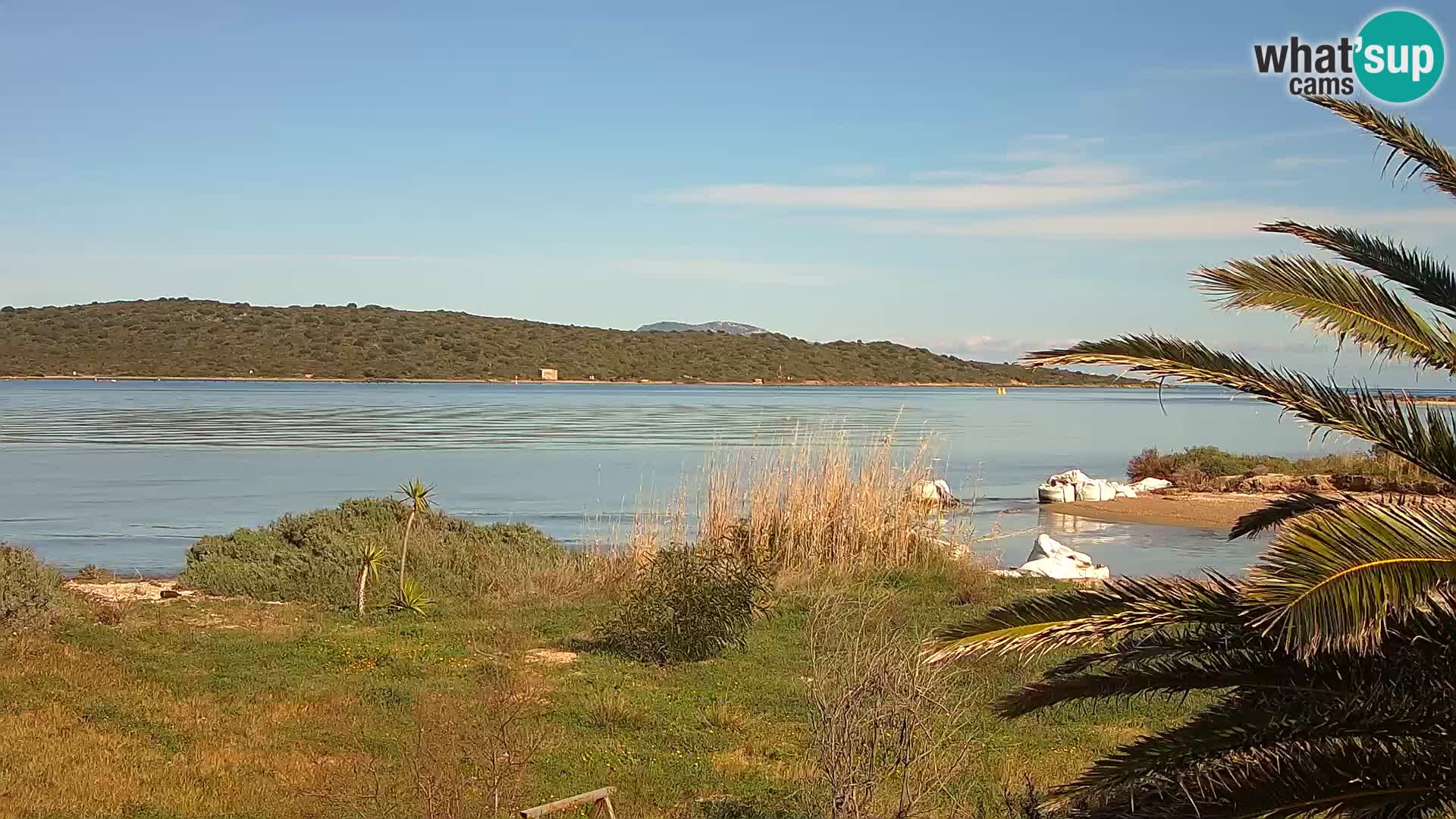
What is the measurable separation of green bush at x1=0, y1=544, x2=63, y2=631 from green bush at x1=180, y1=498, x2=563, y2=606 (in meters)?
3.19

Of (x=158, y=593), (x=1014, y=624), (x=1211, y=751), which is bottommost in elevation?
(x=158, y=593)

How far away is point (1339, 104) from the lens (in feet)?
17.8

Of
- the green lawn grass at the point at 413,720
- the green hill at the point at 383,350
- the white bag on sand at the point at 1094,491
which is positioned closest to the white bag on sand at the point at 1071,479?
the white bag on sand at the point at 1094,491

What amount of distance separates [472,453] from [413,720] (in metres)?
33.4

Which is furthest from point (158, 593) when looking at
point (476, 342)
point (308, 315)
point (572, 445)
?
point (308, 315)

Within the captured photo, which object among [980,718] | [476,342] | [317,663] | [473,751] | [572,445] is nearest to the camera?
[473,751]

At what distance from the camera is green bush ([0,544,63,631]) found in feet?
40.8

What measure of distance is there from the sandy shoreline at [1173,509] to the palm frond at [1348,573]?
78.3ft

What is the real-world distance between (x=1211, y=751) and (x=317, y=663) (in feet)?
28.6

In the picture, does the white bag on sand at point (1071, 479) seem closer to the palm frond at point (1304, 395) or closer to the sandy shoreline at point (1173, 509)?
the sandy shoreline at point (1173, 509)

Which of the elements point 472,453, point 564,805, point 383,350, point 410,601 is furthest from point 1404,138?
point 383,350

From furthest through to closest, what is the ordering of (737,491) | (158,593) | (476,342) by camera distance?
(476,342)
(737,491)
(158,593)

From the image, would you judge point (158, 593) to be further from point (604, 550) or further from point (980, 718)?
point (980, 718)

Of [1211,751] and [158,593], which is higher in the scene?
[1211,751]
